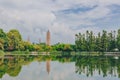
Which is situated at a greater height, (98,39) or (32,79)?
(98,39)

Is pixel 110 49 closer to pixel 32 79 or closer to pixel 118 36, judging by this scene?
pixel 118 36

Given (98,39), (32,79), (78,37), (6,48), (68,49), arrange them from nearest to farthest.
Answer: (32,79)
(6,48)
(98,39)
(78,37)
(68,49)

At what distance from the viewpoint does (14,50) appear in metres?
74.6

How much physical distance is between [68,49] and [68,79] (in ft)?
233

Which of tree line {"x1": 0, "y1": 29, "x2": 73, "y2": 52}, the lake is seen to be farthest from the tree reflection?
tree line {"x1": 0, "y1": 29, "x2": 73, "y2": 52}

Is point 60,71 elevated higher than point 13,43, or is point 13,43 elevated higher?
point 13,43

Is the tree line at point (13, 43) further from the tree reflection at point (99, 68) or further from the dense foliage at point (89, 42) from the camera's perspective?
the tree reflection at point (99, 68)

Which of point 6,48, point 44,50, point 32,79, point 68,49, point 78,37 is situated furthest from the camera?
point 44,50

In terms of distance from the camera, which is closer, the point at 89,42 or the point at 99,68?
the point at 99,68

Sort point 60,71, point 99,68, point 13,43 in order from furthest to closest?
1. point 13,43
2. point 99,68
3. point 60,71

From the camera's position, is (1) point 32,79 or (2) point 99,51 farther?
(2) point 99,51

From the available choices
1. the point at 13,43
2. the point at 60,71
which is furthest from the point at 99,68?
the point at 13,43

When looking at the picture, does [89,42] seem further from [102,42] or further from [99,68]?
[99,68]

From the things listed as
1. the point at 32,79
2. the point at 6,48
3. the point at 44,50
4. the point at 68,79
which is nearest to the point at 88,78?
the point at 68,79
